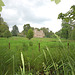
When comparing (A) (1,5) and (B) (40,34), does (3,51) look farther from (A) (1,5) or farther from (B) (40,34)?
(B) (40,34)

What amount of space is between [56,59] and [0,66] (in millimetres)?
1591

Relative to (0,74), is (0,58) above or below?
above

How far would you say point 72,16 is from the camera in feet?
19.2

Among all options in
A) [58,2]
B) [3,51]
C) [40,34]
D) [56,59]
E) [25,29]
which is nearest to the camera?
[58,2]

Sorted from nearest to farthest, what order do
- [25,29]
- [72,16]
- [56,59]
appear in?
[56,59] → [72,16] → [25,29]

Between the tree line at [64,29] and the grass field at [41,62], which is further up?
the tree line at [64,29]

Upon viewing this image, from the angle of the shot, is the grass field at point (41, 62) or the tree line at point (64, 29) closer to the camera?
the grass field at point (41, 62)

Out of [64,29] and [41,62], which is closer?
[41,62]

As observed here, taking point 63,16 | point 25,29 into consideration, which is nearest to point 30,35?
point 25,29

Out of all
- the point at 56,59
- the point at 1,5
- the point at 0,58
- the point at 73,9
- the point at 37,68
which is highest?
the point at 73,9

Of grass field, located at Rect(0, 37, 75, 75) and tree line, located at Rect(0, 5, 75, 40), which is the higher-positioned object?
tree line, located at Rect(0, 5, 75, 40)

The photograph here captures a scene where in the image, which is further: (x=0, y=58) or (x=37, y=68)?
(x=37, y=68)

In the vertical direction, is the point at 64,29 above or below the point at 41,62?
above

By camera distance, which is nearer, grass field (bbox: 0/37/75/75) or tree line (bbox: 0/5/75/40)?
grass field (bbox: 0/37/75/75)
